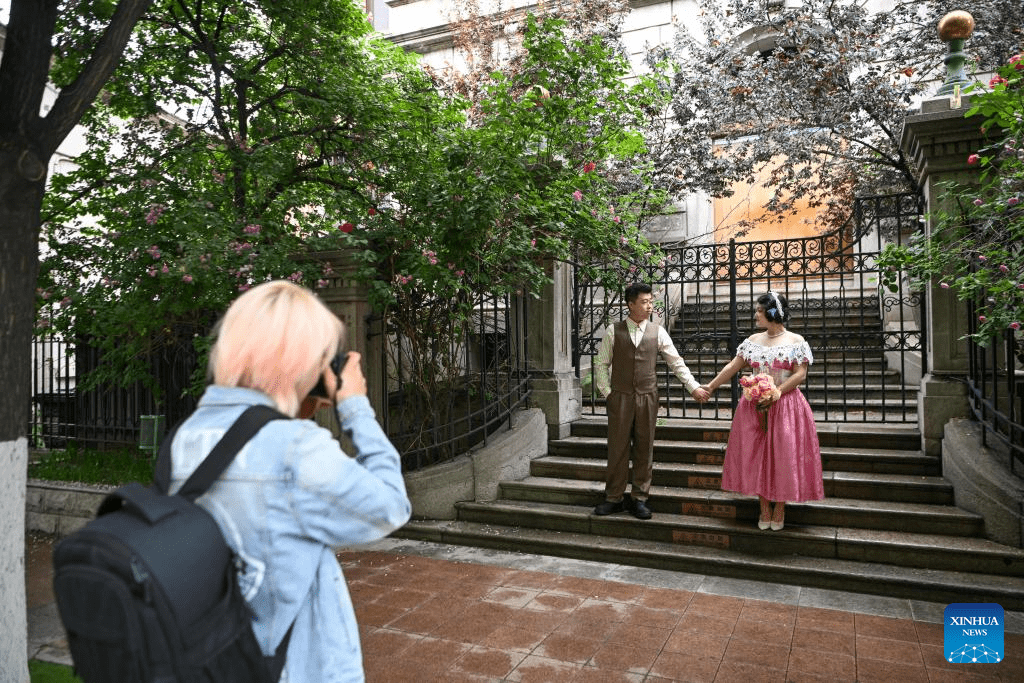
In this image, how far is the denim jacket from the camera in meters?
1.55

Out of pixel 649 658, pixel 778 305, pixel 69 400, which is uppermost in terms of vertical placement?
pixel 778 305

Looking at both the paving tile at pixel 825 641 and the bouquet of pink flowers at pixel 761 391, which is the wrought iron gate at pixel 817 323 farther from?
the paving tile at pixel 825 641

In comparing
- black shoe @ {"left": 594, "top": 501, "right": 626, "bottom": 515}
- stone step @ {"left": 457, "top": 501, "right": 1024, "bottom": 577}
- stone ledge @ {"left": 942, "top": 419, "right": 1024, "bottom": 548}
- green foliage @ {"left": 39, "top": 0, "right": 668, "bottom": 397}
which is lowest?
stone step @ {"left": 457, "top": 501, "right": 1024, "bottom": 577}

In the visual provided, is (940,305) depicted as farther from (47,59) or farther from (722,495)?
(47,59)

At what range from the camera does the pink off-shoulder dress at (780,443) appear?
5418 mm

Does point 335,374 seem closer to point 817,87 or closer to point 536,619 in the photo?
point 536,619

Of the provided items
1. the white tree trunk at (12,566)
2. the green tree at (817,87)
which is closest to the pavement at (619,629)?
the white tree trunk at (12,566)

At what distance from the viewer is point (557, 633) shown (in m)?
4.34

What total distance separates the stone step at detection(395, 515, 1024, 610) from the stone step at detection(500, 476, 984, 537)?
0.46 meters

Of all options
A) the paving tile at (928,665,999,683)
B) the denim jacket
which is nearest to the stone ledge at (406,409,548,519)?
the paving tile at (928,665,999,683)

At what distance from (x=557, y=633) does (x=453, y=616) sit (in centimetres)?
73

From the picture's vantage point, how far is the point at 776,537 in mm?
5551

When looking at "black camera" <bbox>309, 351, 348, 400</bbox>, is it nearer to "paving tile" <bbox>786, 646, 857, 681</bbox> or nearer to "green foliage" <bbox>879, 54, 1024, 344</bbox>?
"paving tile" <bbox>786, 646, 857, 681</bbox>

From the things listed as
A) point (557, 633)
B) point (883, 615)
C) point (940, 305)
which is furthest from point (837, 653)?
point (940, 305)
